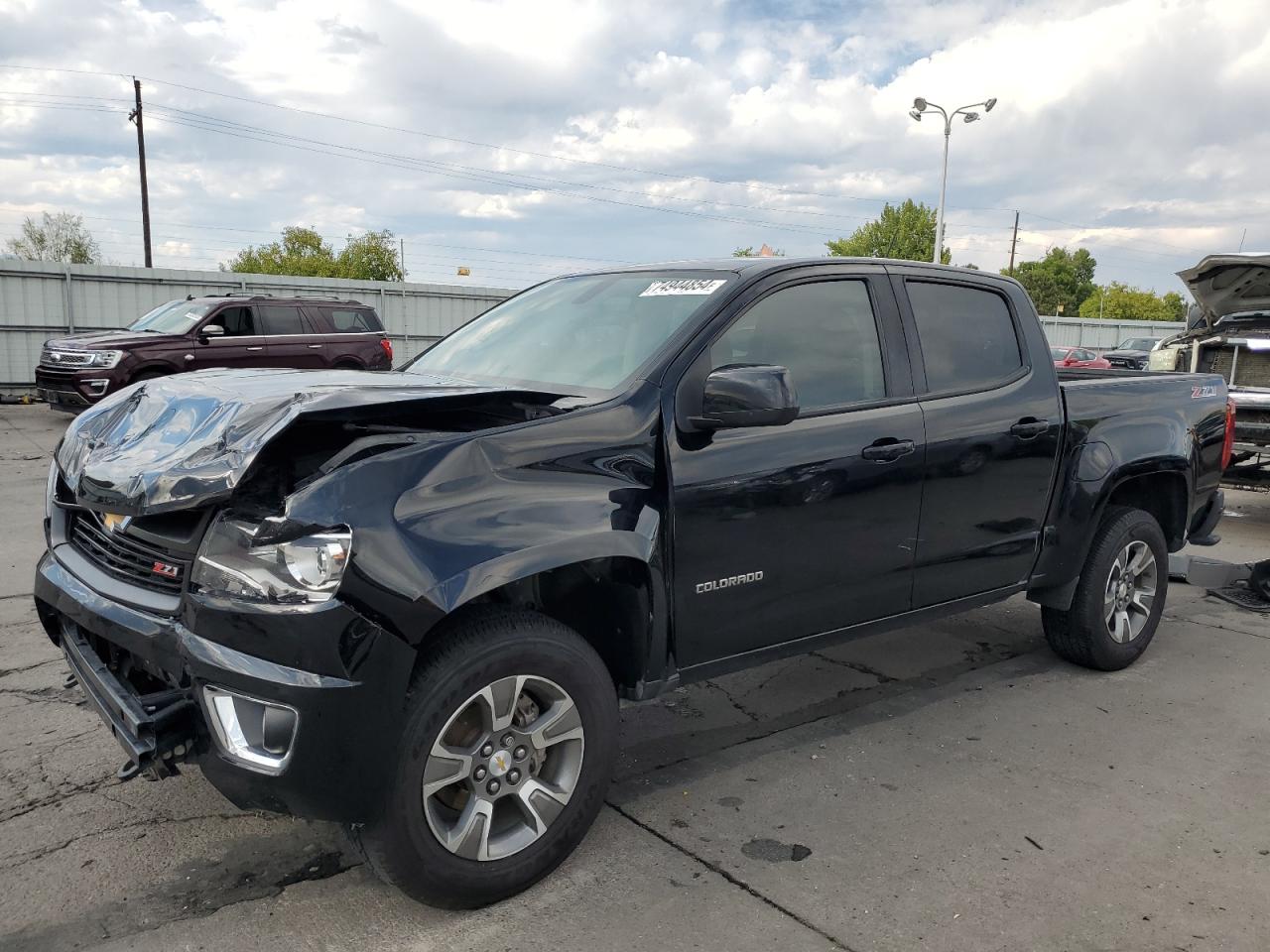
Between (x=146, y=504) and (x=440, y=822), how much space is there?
3.79 feet

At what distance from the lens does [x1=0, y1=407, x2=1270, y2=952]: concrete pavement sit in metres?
2.71

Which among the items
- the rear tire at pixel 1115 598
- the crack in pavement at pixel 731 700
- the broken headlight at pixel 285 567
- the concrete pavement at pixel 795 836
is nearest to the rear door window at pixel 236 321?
the concrete pavement at pixel 795 836

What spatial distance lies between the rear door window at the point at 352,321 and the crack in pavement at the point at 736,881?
13.6 m

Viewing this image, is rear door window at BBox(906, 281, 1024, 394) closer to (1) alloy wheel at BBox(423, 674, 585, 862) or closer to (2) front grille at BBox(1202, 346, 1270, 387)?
(1) alloy wheel at BBox(423, 674, 585, 862)

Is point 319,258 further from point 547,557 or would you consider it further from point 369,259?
point 547,557

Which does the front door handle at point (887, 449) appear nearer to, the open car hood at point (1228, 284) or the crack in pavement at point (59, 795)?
the crack in pavement at point (59, 795)

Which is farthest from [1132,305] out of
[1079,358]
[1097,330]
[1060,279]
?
[1079,358]

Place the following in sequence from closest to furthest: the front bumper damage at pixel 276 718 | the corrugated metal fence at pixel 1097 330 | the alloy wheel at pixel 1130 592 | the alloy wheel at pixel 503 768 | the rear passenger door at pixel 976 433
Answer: the front bumper damage at pixel 276 718 → the alloy wheel at pixel 503 768 → the rear passenger door at pixel 976 433 → the alloy wheel at pixel 1130 592 → the corrugated metal fence at pixel 1097 330


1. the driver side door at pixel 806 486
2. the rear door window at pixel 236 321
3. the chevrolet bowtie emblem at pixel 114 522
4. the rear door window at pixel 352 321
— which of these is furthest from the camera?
the rear door window at pixel 352 321

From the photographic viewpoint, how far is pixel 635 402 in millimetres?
3088

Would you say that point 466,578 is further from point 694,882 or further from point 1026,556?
point 1026,556

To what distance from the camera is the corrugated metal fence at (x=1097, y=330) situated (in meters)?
40.1

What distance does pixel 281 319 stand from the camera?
588 inches

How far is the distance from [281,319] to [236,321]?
67 cm
